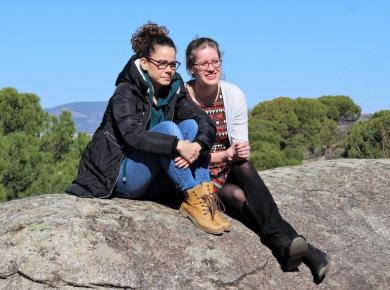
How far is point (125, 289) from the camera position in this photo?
2859 millimetres

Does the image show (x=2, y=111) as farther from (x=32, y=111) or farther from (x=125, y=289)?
(x=125, y=289)

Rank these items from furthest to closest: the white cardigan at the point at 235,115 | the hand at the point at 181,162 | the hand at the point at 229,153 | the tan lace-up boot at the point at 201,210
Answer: the white cardigan at the point at 235,115, the hand at the point at 229,153, the tan lace-up boot at the point at 201,210, the hand at the point at 181,162

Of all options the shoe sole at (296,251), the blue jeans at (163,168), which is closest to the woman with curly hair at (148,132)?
the blue jeans at (163,168)

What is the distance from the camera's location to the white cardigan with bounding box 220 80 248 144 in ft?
12.3

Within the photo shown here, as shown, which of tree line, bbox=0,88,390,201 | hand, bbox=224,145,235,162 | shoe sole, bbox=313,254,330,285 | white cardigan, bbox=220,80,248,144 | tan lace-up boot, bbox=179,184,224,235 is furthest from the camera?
tree line, bbox=0,88,390,201

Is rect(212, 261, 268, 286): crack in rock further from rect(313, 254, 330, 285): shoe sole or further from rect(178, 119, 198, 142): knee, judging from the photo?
rect(178, 119, 198, 142): knee

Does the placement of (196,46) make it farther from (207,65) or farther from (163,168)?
(163,168)

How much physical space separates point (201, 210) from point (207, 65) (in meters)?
0.89

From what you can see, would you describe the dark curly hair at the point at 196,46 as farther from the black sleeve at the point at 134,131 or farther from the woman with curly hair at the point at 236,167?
the black sleeve at the point at 134,131

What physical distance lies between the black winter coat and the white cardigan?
0.81ft

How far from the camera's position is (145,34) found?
354cm

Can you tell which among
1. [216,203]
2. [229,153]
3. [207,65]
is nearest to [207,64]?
[207,65]

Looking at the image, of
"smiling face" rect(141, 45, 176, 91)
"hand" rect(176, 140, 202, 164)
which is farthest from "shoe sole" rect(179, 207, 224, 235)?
"smiling face" rect(141, 45, 176, 91)

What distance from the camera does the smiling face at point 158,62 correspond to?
339 centimetres
